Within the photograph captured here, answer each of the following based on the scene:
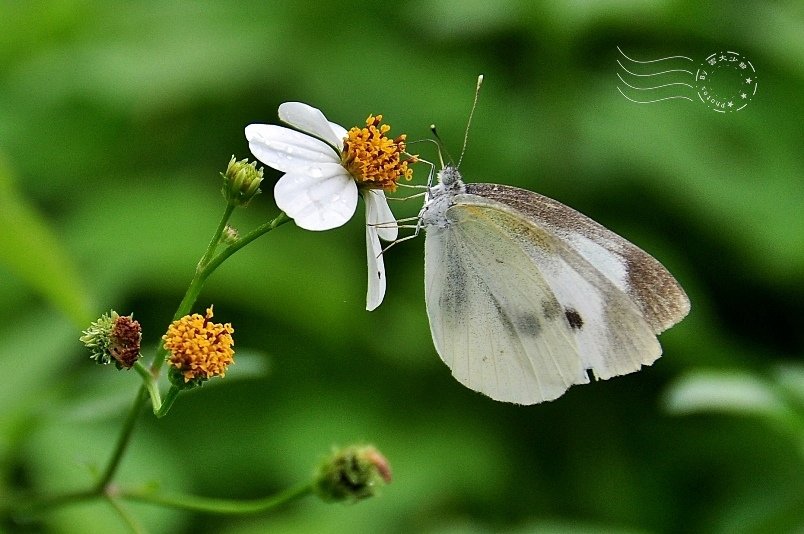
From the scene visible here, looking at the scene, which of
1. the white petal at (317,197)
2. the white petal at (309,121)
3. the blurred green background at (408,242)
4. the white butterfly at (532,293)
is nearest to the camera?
the white petal at (317,197)

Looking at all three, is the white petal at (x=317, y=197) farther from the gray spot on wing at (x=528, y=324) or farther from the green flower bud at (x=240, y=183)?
the gray spot on wing at (x=528, y=324)

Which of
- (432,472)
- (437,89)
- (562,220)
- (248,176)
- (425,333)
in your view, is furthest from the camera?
(437,89)

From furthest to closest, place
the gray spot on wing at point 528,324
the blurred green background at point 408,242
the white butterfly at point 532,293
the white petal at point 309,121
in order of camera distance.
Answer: the blurred green background at point 408,242, the gray spot on wing at point 528,324, the white butterfly at point 532,293, the white petal at point 309,121

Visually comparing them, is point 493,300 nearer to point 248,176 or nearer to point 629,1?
point 248,176

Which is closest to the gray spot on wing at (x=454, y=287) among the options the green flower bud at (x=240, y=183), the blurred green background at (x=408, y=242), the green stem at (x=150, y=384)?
the green flower bud at (x=240, y=183)

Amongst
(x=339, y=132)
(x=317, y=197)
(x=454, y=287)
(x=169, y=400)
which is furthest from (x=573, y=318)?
(x=169, y=400)

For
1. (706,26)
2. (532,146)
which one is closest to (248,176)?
(532,146)

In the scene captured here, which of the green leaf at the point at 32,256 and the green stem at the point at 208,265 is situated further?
the green leaf at the point at 32,256

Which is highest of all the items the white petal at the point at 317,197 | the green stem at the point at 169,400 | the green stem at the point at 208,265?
the white petal at the point at 317,197
